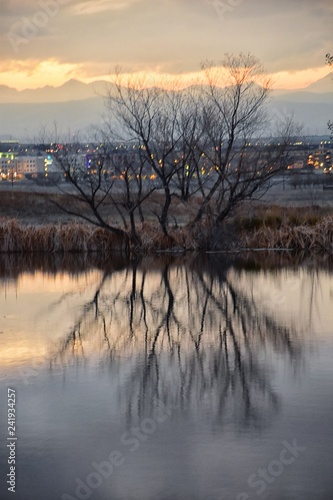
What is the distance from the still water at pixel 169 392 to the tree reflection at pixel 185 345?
0.03 meters

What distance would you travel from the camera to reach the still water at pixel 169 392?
26.0ft

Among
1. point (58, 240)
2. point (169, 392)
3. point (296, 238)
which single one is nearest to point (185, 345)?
point (169, 392)

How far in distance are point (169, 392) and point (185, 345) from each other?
2.94 metres

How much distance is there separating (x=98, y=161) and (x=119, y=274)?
8.85 meters

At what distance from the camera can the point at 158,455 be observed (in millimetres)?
8500

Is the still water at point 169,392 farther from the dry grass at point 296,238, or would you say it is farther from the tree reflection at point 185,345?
the dry grass at point 296,238

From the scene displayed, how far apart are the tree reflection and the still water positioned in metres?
0.03

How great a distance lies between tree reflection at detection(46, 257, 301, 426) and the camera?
10.4 m

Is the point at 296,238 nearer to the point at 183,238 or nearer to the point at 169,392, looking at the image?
the point at 183,238

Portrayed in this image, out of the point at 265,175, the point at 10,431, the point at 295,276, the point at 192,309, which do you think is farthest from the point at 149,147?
the point at 10,431

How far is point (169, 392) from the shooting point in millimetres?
10750

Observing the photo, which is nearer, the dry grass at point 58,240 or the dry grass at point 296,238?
the dry grass at point 58,240

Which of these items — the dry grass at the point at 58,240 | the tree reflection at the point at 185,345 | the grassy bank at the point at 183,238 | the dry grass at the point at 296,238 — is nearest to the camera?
the tree reflection at the point at 185,345

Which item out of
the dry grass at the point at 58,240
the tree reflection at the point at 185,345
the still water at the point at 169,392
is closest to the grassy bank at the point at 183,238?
the dry grass at the point at 58,240
